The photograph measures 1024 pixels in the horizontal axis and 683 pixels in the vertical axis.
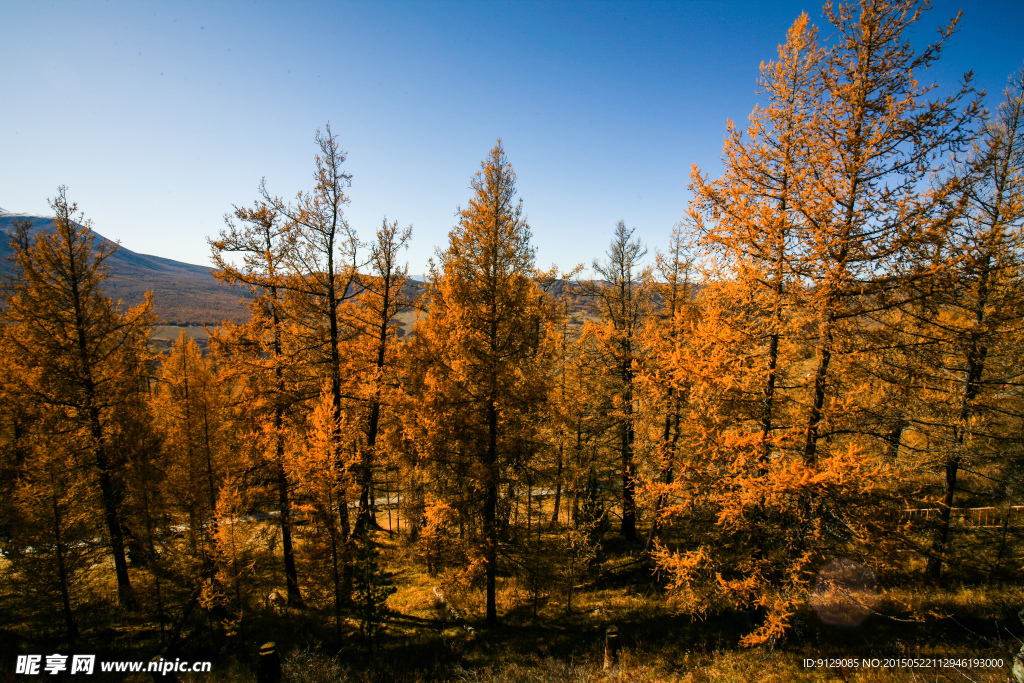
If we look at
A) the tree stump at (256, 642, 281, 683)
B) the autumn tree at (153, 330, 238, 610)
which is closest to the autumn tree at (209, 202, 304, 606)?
the autumn tree at (153, 330, 238, 610)

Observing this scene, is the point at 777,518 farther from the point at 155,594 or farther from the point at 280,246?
the point at 155,594

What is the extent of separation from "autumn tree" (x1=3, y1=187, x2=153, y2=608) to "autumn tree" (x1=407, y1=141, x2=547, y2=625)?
1166 centimetres

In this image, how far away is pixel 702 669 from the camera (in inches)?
346

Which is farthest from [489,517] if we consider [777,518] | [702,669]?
[777,518]

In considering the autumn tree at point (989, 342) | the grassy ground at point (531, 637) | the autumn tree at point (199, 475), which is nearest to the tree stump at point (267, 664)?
the grassy ground at point (531, 637)

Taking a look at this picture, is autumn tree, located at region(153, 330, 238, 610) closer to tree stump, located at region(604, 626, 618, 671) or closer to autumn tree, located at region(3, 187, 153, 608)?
autumn tree, located at region(3, 187, 153, 608)

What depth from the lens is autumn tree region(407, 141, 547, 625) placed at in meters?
10.1

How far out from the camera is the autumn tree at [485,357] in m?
10.1

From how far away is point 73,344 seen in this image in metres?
12.7

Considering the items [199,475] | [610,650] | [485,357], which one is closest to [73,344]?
[199,475]

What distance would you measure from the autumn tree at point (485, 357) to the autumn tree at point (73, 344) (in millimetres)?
11656

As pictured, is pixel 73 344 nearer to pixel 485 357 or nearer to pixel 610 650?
pixel 485 357

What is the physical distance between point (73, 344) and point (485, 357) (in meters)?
14.0

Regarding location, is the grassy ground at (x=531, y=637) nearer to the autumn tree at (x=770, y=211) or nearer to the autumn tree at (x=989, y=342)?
the autumn tree at (x=989, y=342)
